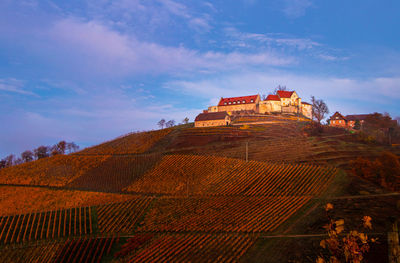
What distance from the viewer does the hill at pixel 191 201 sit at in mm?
25328

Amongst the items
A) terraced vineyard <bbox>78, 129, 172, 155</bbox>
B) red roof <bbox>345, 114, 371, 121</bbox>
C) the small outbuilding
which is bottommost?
terraced vineyard <bbox>78, 129, 172, 155</bbox>

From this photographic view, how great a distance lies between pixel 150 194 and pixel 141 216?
9475 mm

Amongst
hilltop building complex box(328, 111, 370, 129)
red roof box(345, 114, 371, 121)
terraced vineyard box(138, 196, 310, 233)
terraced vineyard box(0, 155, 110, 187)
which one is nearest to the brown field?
terraced vineyard box(0, 155, 110, 187)

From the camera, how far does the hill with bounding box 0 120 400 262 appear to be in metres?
25.3

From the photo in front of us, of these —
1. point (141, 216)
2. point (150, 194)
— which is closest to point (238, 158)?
point (150, 194)

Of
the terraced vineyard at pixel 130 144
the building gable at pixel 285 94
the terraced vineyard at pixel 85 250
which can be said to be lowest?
the terraced vineyard at pixel 85 250

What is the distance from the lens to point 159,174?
5103 centimetres

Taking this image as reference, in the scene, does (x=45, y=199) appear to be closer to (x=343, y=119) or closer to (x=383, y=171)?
(x=383, y=171)

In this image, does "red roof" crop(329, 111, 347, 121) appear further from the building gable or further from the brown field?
the brown field

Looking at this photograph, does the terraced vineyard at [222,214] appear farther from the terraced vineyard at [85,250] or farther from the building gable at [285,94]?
the building gable at [285,94]

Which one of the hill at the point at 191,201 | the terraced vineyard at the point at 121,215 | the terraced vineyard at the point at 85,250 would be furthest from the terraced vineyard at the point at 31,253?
the terraced vineyard at the point at 121,215

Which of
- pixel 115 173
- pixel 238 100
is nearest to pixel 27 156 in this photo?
pixel 115 173

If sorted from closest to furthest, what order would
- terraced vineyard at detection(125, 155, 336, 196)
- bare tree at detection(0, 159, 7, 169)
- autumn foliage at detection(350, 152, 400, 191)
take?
autumn foliage at detection(350, 152, 400, 191) → terraced vineyard at detection(125, 155, 336, 196) → bare tree at detection(0, 159, 7, 169)

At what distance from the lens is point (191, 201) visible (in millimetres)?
37344
